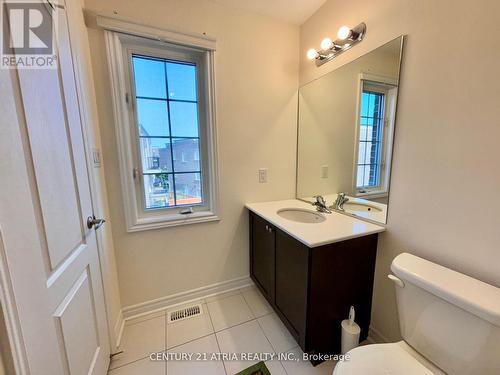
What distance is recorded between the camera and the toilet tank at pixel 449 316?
2.29 ft

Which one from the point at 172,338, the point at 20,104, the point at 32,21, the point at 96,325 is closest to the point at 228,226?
the point at 172,338

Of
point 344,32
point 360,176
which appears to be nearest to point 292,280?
point 360,176

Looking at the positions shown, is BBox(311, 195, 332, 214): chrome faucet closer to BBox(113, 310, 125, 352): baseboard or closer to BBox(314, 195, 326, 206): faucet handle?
BBox(314, 195, 326, 206): faucet handle

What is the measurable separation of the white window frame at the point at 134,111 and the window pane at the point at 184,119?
0.18ft

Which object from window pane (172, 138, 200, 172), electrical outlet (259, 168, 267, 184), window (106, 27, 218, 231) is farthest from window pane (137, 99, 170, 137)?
electrical outlet (259, 168, 267, 184)

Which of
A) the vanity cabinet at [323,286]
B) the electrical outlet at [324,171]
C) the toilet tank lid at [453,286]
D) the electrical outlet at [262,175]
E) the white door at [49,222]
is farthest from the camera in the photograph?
the electrical outlet at [262,175]

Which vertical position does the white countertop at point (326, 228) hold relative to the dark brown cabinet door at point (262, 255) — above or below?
above

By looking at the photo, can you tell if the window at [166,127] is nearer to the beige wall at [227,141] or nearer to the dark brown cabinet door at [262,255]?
the beige wall at [227,141]

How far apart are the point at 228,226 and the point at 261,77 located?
1.33 metres

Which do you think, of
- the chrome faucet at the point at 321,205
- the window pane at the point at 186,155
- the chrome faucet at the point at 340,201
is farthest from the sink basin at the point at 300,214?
the window pane at the point at 186,155

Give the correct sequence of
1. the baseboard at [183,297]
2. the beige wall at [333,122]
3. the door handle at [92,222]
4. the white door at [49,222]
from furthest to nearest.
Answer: the baseboard at [183,297], the beige wall at [333,122], the door handle at [92,222], the white door at [49,222]

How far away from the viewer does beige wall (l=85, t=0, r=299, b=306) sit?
4.61 ft

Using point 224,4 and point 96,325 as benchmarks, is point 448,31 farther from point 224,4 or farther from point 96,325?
point 96,325

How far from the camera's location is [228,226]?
1818 mm
